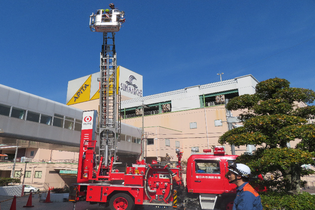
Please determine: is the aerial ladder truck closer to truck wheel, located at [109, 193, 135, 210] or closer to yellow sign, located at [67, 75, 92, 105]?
truck wheel, located at [109, 193, 135, 210]

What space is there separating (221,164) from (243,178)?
20.9 feet

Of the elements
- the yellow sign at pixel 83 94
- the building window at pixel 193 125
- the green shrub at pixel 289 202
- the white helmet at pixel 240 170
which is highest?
the yellow sign at pixel 83 94

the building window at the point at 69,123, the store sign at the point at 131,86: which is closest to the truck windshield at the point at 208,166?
the building window at the point at 69,123

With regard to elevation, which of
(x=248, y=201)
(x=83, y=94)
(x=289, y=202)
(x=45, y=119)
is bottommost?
(x=289, y=202)

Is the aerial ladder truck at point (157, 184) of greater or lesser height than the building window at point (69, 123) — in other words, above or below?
below

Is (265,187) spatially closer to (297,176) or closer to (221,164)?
(297,176)

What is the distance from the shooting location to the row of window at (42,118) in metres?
17.1

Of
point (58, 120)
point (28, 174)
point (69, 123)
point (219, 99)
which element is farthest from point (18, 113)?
point (219, 99)

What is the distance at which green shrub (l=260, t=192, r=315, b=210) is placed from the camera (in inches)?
256

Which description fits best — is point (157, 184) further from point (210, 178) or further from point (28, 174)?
point (28, 174)

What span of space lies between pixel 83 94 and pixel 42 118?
45.7 meters

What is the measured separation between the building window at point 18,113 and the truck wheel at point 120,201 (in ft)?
41.0

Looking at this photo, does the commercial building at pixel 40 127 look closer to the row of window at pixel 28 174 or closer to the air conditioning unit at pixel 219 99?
the row of window at pixel 28 174

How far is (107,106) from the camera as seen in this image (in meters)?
14.2
